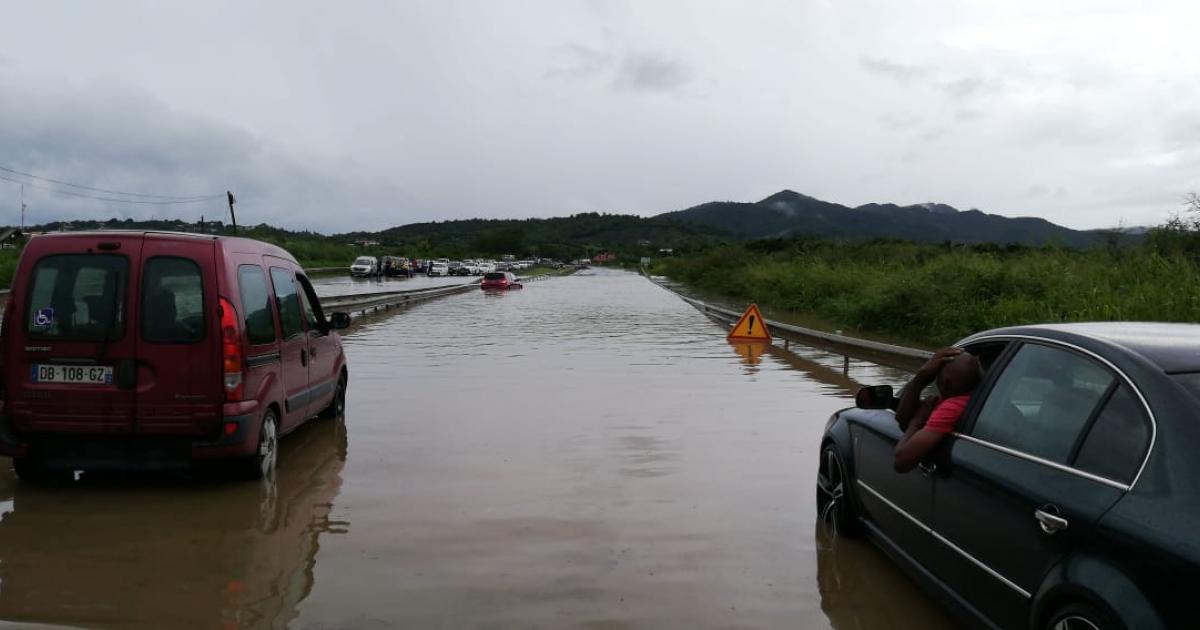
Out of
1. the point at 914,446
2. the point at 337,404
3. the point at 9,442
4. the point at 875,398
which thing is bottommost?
the point at 337,404

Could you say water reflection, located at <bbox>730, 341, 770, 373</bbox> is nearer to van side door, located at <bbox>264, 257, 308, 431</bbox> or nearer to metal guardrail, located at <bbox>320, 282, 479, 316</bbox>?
van side door, located at <bbox>264, 257, 308, 431</bbox>

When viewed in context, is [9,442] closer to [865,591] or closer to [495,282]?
[865,591]

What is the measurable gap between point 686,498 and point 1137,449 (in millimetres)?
4327

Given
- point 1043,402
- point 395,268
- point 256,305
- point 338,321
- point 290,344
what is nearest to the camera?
point 1043,402

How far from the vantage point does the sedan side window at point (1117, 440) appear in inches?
140

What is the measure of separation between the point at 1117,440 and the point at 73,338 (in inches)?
268

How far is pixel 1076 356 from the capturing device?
4242mm

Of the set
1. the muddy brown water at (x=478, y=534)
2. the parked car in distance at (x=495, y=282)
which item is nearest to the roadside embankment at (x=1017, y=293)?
the muddy brown water at (x=478, y=534)

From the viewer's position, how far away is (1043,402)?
4.43 meters

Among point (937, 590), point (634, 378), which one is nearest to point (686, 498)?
point (937, 590)

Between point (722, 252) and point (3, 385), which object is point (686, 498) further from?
point (722, 252)

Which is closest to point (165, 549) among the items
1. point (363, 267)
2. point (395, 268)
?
point (363, 267)

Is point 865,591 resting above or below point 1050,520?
below

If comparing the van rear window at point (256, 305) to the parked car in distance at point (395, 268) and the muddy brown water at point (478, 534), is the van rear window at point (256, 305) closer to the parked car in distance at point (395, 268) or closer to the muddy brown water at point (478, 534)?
the muddy brown water at point (478, 534)
